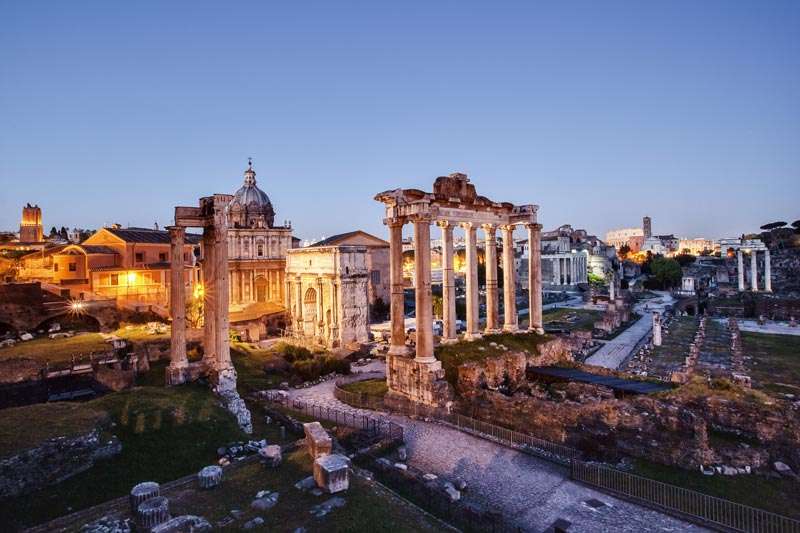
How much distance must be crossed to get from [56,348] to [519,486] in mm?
25499

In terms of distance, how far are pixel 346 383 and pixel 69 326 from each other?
2252 centimetres

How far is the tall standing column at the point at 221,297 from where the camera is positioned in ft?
62.6

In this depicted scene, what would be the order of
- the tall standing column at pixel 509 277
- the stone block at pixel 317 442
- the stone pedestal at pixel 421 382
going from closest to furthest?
the stone block at pixel 317 442 < the stone pedestal at pixel 421 382 < the tall standing column at pixel 509 277

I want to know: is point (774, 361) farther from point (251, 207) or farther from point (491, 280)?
point (251, 207)

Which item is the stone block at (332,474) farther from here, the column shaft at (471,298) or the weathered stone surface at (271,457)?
the column shaft at (471,298)

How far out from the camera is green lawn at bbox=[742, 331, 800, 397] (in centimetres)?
2347

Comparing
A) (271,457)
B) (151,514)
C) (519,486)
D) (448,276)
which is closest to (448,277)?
(448,276)

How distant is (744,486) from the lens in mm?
11664

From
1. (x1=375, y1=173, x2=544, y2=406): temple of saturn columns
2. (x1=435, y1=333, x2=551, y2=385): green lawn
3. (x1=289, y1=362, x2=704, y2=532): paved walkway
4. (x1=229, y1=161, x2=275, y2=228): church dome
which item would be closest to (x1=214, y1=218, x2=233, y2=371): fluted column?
(x1=375, y1=173, x2=544, y2=406): temple of saturn columns

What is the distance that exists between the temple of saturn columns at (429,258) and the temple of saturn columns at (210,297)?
22.9 feet

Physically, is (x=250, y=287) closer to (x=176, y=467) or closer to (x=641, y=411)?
(x=176, y=467)

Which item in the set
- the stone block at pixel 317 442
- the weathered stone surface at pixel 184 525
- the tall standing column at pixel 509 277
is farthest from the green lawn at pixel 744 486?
the tall standing column at pixel 509 277

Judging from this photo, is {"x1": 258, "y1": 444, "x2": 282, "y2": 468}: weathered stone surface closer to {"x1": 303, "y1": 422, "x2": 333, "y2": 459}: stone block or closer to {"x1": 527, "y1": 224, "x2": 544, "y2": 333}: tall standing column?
{"x1": 303, "y1": 422, "x2": 333, "y2": 459}: stone block

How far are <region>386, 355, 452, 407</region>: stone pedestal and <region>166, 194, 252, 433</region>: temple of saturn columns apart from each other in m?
7.20
